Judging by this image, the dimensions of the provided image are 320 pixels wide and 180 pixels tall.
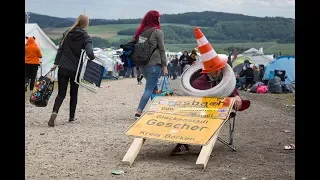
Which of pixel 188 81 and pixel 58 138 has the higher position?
pixel 188 81

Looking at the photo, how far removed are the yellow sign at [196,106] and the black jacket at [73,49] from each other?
2.86 m

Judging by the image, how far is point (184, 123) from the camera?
7.00 metres

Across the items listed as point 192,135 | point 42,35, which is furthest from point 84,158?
point 42,35

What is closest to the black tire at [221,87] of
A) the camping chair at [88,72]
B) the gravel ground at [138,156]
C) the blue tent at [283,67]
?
the gravel ground at [138,156]

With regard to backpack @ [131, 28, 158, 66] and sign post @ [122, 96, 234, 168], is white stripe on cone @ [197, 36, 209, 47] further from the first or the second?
backpack @ [131, 28, 158, 66]

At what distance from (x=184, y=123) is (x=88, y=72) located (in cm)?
390

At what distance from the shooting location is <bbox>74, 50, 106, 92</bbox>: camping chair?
9891mm

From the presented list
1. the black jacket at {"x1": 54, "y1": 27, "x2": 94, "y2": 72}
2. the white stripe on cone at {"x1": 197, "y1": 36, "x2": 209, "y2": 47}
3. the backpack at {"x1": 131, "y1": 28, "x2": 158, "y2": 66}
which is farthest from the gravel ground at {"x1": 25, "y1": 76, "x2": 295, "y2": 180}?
the white stripe on cone at {"x1": 197, "y1": 36, "x2": 209, "y2": 47}

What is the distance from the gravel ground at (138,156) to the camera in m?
6.32

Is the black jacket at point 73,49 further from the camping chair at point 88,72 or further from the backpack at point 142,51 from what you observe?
the backpack at point 142,51

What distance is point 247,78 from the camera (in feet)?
77.6
